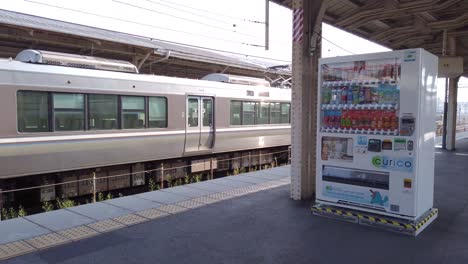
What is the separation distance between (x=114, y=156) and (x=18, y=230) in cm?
454

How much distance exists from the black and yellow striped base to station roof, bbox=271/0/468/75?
490 centimetres

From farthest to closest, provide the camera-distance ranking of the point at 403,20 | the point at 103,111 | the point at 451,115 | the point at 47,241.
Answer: the point at 451,115 → the point at 403,20 → the point at 103,111 → the point at 47,241

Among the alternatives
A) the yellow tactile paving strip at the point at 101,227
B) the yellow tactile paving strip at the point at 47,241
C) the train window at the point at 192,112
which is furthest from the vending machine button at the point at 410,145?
the train window at the point at 192,112

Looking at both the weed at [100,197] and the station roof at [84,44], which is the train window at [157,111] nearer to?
the weed at [100,197]

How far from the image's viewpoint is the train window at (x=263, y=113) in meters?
14.3

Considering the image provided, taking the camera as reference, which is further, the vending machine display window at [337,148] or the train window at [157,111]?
the train window at [157,111]

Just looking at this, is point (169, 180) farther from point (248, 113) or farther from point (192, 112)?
point (248, 113)

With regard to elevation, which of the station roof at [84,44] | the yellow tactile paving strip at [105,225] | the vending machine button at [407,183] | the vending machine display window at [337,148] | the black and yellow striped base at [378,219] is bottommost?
the yellow tactile paving strip at [105,225]

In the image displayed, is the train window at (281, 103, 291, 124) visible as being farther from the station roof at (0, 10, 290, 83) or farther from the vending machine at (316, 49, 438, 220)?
the vending machine at (316, 49, 438, 220)

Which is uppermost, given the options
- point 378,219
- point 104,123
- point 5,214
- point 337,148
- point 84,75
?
point 84,75

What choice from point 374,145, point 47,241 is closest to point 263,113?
point 374,145

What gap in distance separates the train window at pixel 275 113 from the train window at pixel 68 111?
799 cm

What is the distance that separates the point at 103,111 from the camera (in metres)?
9.14

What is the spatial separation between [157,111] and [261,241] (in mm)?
6548
